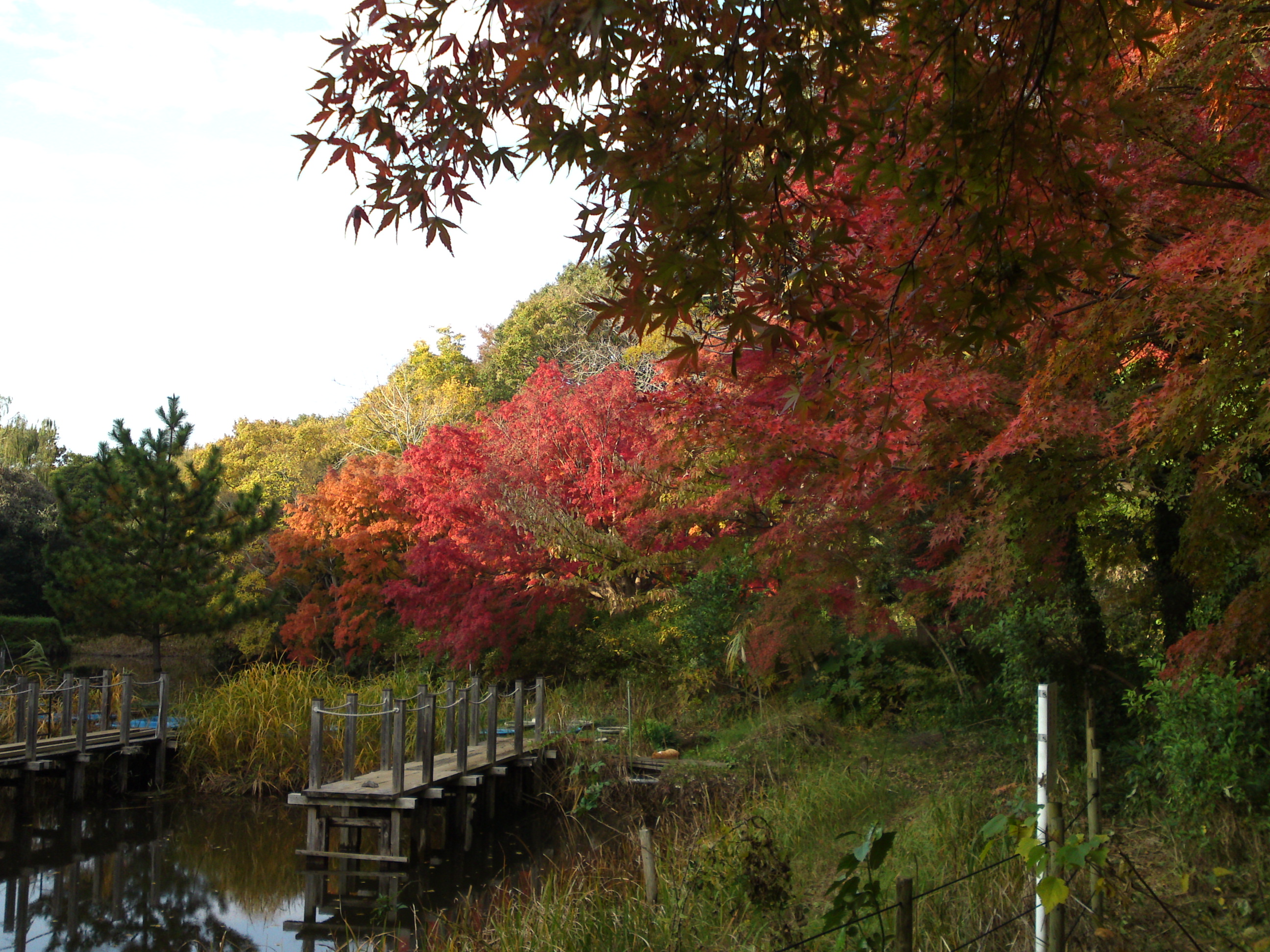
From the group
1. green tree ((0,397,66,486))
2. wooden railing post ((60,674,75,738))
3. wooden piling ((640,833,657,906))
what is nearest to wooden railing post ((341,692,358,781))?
wooden railing post ((60,674,75,738))

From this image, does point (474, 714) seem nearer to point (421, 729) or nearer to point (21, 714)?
point (421, 729)

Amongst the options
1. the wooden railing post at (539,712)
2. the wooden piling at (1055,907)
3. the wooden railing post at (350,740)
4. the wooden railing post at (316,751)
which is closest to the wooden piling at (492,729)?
the wooden railing post at (539,712)

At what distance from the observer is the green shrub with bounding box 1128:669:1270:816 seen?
5250mm

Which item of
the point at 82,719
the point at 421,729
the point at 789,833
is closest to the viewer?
the point at 789,833

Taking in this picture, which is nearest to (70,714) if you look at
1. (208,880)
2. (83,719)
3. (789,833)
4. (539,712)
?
(83,719)

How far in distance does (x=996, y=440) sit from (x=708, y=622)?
→ 354 inches

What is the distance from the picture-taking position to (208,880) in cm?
970

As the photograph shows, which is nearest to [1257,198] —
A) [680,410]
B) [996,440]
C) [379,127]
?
[996,440]

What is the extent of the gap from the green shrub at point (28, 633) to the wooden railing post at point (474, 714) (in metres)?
12.1

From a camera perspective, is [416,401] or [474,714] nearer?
[474,714]

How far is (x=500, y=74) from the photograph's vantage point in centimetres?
332

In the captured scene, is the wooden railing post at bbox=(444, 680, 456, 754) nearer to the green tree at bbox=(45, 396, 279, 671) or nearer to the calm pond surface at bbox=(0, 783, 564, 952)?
the calm pond surface at bbox=(0, 783, 564, 952)

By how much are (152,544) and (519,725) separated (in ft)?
29.8

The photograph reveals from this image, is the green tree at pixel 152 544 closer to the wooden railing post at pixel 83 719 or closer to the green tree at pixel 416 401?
the wooden railing post at pixel 83 719
